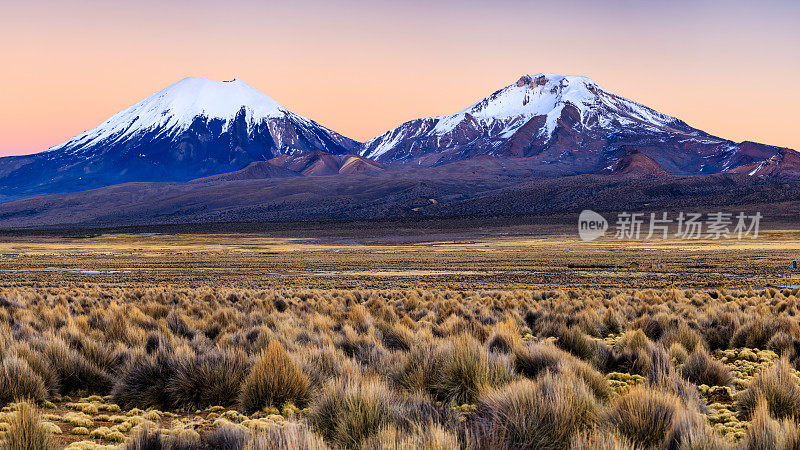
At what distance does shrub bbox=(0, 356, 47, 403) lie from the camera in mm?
5582

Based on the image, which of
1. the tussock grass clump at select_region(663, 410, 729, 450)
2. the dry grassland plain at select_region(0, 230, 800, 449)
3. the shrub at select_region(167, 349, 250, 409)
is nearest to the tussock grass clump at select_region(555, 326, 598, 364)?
the dry grassland plain at select_region(0, 230, 800, 449)

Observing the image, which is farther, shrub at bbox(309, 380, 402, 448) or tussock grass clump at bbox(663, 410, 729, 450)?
shrub at bbox(309, 380, 402, 448)

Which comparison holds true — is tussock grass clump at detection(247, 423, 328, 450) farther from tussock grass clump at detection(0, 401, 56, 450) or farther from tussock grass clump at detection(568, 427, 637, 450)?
tussock grass clump at detection(568, 427, 637, 450)

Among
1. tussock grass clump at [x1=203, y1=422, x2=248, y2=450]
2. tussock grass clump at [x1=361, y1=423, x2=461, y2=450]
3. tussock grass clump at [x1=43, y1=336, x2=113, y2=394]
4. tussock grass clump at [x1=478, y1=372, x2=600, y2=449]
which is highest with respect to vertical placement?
tussock grass clump at [x1=361, y1=423, x2=461, y2=450]

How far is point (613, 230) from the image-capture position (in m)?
93.9

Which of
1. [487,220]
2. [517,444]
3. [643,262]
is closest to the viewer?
[517,444]

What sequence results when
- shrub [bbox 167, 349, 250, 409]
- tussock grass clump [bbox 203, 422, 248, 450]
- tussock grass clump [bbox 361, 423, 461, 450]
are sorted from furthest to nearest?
1. shrub [bbox 167, 349, 250, 409]
2. tussock grass clump [bbox 203, 422, 248, 450]
3. tussock grass clump [bbox 361, 423, 461, 450]

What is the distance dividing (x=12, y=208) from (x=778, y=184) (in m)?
216

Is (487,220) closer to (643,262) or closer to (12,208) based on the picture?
(643,262)

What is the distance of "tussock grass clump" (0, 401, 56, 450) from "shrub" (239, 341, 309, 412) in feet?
6.78

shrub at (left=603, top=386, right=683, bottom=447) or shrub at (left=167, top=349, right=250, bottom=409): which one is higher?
shrub at (left=603, top=386, right=683, bottom=447)

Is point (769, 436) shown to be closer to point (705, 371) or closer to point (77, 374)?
point (705, 371)

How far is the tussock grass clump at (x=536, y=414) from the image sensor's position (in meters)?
3.89

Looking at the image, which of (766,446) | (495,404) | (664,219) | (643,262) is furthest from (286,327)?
(664,219)
